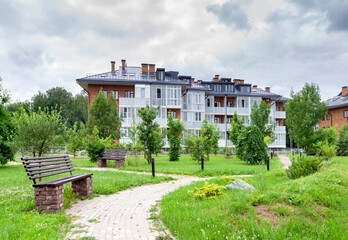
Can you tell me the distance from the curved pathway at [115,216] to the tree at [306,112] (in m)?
20.2

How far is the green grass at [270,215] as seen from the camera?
3.80 meters

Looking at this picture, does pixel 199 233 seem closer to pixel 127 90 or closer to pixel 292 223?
pixel 292 223

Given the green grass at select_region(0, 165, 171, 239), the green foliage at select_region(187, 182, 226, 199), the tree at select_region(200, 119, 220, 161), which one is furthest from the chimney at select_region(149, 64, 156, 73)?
the green foliage at select_region(187, 182, 226, 199)

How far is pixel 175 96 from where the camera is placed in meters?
35.8

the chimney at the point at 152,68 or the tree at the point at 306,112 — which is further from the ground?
the chimney at the point at 152,68

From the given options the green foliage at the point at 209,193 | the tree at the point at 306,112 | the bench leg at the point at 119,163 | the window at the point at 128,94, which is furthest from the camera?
the window at the point at 128,94

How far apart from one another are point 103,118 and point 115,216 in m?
22.8

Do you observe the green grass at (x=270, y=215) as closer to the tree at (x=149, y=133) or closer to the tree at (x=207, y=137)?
the tree at (x=149, y=133)

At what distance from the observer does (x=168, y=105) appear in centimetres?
3522

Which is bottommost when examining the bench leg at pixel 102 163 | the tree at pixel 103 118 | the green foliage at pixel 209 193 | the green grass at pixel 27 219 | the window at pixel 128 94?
the bench leg at pixel 102 163

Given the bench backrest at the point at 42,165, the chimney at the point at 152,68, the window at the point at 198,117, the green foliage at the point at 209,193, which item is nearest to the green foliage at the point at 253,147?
the green foliage at the point at 209,193

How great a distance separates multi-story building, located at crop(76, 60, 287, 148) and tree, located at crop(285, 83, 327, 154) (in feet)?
22.6

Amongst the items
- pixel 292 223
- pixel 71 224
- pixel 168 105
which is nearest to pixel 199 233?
pixel 292 223

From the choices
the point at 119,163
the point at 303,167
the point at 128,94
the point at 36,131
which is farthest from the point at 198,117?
the point at 303,167
